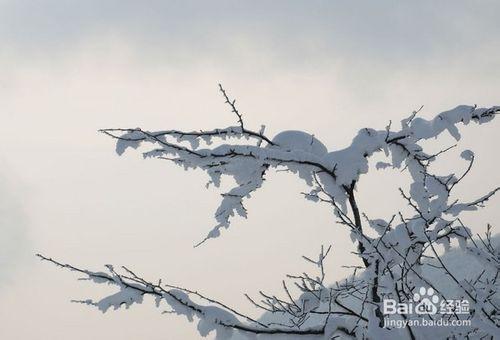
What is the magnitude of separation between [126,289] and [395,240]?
196 centimetres

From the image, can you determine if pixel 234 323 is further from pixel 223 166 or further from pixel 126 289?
pixel 223 166

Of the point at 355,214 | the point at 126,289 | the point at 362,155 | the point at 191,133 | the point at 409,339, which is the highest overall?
the point at 191,133

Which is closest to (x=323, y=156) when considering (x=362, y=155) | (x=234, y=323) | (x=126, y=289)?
(x=362, y=155)

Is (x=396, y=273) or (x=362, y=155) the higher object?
(x=362, y=155)

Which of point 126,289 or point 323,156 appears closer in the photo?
point 126,289

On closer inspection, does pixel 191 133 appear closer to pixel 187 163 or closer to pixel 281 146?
pixel 187 163

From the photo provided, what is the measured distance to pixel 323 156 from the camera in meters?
4.40

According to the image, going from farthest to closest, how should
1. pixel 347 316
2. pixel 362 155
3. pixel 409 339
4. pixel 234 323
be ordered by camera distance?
pixel 362 155 → pixel 347 316 → pixel 234 323 → pixel 409 339

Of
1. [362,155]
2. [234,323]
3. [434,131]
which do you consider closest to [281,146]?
[362,155]

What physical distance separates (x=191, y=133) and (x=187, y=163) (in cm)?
26

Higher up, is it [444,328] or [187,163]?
[187,163]

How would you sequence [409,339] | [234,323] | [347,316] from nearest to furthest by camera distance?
[409,339] < [234,323] < [347,316]

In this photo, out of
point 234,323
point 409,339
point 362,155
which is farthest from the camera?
point 362,155


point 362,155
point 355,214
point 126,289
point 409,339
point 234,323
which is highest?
point 362,155
